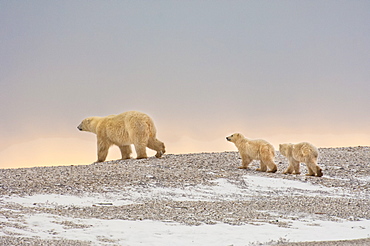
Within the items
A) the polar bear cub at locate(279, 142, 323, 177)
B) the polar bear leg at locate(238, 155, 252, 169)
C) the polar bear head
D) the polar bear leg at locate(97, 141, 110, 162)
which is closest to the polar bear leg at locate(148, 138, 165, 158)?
the polar bear leg at locate(97, 141, 110, 162)

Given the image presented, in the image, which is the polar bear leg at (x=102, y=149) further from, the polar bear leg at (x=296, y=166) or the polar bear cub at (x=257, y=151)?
the polar bear leg at (x=296, y=166)

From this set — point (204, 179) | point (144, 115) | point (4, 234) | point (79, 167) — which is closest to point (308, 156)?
point (204, 179)

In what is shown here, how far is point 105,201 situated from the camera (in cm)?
1211

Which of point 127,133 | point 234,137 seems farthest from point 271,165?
point 127,133

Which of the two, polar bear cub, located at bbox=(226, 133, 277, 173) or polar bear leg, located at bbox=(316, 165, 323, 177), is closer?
polar bear cub, located at bbox=(226, 133, 277, 173)

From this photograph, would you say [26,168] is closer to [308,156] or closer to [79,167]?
[79,167]

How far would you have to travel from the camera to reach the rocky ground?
1080 centimetres

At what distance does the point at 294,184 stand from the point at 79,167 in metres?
6.36

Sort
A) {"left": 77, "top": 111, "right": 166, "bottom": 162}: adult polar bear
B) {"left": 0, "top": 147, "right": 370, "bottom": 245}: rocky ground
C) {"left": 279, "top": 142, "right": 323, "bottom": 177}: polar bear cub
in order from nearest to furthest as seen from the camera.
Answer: {"left": 0, "top": 147, "right": 370, "bottom": 245}: rocky ground → {"left": 279, "top": 142, "right": 323, "bottom": 177}: polar bear cub → {"left": 77, "top": 111, "right": 166, "bottom": 162}: adult polar bear

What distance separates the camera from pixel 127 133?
18250mm

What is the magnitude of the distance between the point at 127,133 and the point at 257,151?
4438 mm

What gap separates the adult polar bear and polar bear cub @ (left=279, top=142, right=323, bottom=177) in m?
4.30

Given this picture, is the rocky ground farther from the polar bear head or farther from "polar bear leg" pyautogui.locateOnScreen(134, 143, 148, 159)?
the polar bear head

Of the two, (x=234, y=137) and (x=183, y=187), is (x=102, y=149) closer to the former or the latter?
(x=234, y=137)
